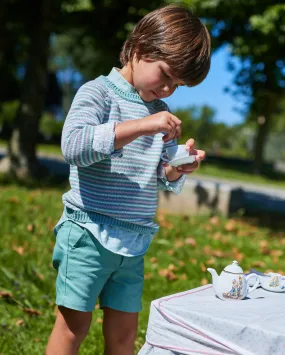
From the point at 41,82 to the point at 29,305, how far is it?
764 cm

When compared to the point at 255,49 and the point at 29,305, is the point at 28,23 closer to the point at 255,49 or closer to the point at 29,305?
the point at 255,49

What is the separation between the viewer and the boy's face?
218 centimetres

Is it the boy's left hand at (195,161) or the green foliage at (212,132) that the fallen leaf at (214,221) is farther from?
the green foliage at (212,132)

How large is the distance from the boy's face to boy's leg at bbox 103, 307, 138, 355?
856mm

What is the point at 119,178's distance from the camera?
2.28 meters

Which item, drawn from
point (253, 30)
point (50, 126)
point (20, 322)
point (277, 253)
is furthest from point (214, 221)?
point (50, 126)

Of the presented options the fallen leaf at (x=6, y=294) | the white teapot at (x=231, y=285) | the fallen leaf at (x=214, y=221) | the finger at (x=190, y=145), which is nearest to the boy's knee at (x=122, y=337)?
the white teapot at (x=231, y=285)

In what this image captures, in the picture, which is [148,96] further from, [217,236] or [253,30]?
[253,30]

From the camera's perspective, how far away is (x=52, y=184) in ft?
33.9

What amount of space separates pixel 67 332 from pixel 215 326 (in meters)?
0.68

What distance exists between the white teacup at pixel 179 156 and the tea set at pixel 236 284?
41 cm

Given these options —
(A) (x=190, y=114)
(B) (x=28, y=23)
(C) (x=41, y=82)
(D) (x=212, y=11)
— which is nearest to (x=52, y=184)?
(C) (x=41, y=82)

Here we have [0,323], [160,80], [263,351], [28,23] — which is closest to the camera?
[263,351]

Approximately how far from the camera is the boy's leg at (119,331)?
2.41 m
